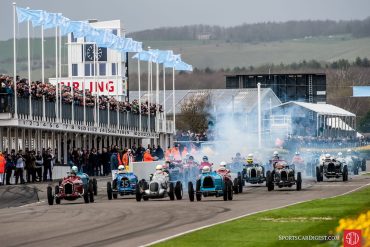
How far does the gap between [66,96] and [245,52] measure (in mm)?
13164

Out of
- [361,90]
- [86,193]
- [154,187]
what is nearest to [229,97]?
[361,90]

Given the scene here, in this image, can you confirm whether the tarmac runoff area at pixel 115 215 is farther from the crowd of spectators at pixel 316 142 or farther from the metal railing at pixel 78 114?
the crowd of spectators at pixel 316 142

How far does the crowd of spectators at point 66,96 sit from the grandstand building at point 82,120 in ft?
0.98

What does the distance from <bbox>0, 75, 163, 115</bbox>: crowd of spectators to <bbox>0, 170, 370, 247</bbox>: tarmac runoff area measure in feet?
39.5

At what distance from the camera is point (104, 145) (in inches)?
3593

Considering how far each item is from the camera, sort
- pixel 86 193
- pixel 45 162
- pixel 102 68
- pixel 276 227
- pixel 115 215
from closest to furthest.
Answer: pixel 276 227
pixel 115 215
pixel 86 193
pixel 45 162
pixel 102 68

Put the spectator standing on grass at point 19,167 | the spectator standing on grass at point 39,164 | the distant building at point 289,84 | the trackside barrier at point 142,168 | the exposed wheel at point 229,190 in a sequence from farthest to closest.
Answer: the distant building at point 289,84
the spectator standing on grass at point 39,164
the spectator standing on grass at point 19,167
the trackside barrier at point 142,168
the exposed wheel at point 229,190

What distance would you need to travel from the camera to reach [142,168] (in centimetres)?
6366

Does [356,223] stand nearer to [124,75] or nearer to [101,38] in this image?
[101,38]

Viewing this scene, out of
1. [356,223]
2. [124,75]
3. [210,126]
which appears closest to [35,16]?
[210,126]

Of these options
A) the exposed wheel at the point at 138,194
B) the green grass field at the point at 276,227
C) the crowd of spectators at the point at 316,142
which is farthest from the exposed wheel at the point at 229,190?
the crowd of spectators at the point at 316,142

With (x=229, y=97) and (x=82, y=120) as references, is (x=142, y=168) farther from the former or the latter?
(x=229, y=97)

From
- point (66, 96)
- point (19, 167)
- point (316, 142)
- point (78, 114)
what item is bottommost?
point (19, 167)

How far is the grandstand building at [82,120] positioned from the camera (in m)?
68.2
